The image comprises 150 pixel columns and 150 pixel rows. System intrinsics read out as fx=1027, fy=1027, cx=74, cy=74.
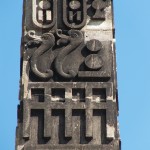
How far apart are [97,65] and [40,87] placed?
102 centimetres

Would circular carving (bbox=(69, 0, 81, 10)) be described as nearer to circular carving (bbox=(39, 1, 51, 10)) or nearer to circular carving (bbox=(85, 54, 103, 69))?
circular carving (bbox=(39, 1, 51, 10))

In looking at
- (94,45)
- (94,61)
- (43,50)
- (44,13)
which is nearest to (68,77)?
(94,61)

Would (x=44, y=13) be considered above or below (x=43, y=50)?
above

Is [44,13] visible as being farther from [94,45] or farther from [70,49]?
[94,45]

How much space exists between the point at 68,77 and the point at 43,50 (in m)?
0.67

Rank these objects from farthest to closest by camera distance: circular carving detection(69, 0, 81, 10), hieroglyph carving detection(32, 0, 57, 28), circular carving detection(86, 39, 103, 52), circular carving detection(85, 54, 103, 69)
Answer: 1. circular carving detection(69, 0, 81, 10)
2. hieroglyph carving detection(32, 0, 57, 28)
3. circular carving detection(86, 39, 103, 52)
4. circular carving detection(85, 54, 103, 69)

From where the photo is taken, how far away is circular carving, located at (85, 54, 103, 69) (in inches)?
651

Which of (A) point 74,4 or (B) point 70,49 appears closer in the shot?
(B) point 70,49

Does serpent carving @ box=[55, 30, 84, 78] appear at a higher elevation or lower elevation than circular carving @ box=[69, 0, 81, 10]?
lower

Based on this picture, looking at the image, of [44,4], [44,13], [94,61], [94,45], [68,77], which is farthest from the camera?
[44,4]

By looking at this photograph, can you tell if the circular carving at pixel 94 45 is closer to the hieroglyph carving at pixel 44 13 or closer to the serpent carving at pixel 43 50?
the serpent carving at pixel 43 50

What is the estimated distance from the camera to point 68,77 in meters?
16.4

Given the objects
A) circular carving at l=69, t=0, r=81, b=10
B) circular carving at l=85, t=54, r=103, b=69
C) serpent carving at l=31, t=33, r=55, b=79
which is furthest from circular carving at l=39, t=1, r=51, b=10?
circular carving at l=85, t=54, r=103, b=69

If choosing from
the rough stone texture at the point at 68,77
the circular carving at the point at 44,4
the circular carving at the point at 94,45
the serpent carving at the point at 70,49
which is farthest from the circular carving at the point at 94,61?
the circular carving at the point at 44,4
